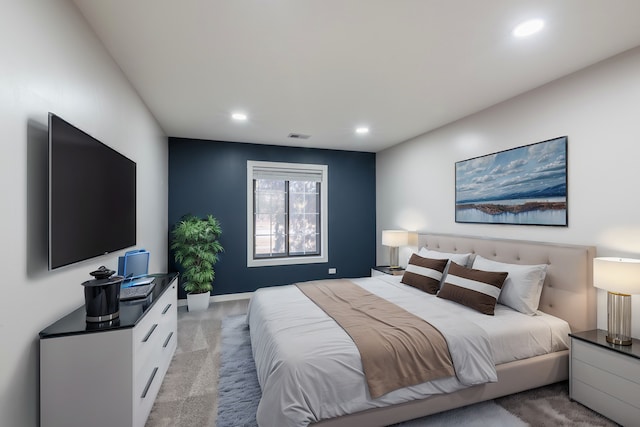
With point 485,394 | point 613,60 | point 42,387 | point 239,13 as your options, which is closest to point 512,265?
point 485,394

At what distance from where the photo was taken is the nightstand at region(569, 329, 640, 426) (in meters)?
1.94

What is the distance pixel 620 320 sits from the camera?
212 cm

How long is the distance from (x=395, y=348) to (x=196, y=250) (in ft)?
10.6

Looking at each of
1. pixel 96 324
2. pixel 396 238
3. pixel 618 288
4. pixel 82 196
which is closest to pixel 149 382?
pixel 96 324

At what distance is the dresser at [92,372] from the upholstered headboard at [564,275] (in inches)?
126

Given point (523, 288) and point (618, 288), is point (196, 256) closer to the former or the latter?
point (523, 288)

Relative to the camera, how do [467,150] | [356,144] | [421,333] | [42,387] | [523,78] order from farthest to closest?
[356,144]
[467,150]
[523,78]
[421,333]
[42,387]

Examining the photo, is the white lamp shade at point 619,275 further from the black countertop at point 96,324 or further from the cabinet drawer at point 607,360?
the black countertop at point 96,324

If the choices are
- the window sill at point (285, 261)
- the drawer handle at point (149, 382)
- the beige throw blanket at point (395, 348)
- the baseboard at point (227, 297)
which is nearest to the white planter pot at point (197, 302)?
the baseboard at point (227, 297)

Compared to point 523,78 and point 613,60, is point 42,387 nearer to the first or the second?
point 523,78

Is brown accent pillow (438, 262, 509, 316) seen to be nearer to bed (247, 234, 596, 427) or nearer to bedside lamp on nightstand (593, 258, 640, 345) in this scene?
bed (247, 234, 596, 427)

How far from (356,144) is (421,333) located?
366cm

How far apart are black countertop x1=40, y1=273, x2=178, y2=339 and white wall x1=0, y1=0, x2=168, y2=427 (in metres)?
0.05

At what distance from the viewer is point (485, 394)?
7.05 ft
